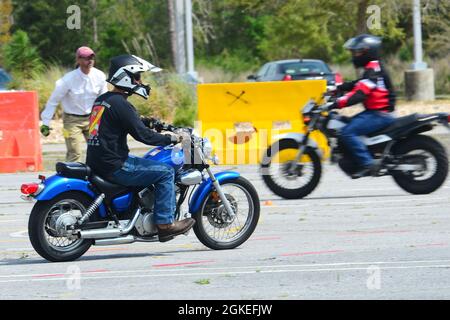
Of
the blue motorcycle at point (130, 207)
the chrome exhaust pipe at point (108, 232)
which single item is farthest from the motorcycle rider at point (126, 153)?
the chrome exhaust pipe at point (108, 232)

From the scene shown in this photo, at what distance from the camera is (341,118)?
42.7 ft

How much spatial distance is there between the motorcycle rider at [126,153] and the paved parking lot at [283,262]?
1.40 feet

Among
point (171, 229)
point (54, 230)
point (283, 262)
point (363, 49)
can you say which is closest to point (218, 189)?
point (171, 229)

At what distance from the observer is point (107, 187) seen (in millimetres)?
9484

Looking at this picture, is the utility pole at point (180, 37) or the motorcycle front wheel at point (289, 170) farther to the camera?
the utility pole at point (180, 37)

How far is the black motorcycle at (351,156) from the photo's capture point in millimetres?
12820

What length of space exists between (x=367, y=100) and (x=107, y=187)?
4343mm

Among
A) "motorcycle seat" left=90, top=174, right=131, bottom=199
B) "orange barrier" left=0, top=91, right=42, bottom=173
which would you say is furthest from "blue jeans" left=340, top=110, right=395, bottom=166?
"orange barrier" left=0, top=91, right=42, bottom=173

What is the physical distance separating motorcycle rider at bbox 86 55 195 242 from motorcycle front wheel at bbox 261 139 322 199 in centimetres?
375

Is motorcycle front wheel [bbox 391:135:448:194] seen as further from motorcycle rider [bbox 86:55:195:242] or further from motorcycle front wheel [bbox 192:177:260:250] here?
motorcycle rider [bbox 86:55:195:242]

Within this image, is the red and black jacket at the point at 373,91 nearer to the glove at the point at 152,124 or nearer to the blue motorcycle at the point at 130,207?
the blue motorcycle at the point at 130,207

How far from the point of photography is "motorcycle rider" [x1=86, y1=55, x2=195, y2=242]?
947 centimetres

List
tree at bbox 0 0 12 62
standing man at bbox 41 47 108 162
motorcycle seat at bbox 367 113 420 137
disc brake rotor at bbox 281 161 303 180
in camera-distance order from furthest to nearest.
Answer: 1. tree at bbox 0 0 12 62
2. standing man at bbox 41 47 108 162
3. disc brake rotor at bbox 281 161 303 180
4. motorcycle seat at bbox 367 113 420 137
